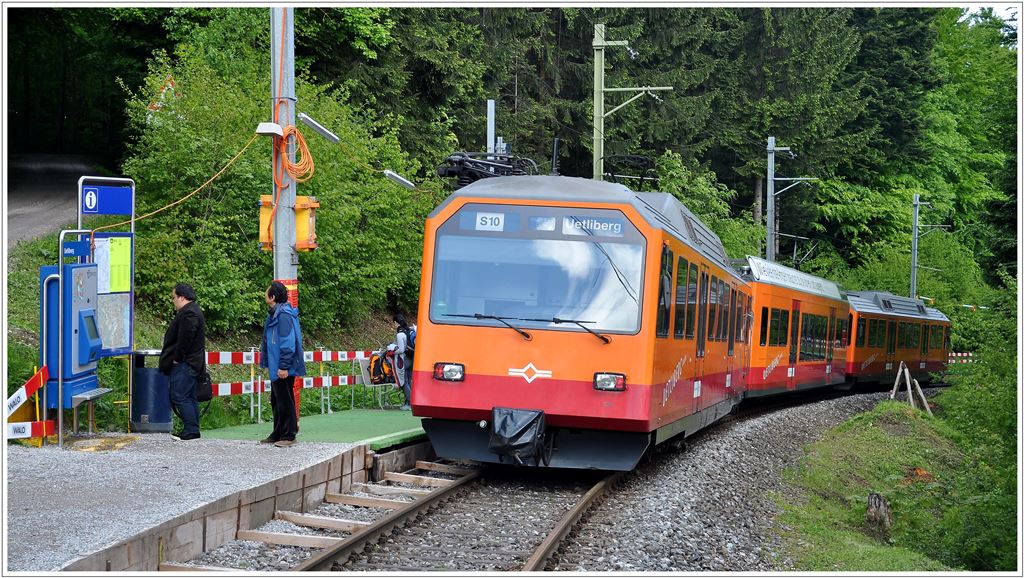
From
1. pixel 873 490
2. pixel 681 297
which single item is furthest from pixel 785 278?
pixel 681 297

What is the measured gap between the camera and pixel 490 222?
1200cm

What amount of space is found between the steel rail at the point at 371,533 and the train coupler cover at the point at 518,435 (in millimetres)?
537

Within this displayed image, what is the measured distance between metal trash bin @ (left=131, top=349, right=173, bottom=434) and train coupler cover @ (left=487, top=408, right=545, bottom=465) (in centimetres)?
385

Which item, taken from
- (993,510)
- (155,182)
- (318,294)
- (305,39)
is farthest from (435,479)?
(305,39)

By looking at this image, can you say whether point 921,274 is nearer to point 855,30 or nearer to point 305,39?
point 855,30

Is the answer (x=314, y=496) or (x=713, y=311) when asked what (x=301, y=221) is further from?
(x=713, y=311)

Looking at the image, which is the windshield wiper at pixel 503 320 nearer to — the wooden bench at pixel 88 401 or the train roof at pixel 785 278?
the wooden bench at pixel 88 401

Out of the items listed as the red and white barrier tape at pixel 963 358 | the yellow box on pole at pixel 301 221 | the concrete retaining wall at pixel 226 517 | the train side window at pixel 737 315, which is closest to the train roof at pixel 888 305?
the red and white barrier tape at pixel 963 358

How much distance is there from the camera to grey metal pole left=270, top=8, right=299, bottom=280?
13383mm

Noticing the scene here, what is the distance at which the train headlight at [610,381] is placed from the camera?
11539mm

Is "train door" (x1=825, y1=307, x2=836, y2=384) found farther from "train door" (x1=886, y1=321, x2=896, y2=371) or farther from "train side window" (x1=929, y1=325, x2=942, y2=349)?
"train side window" (x1=929, y1=325, x2=942, y2=349)

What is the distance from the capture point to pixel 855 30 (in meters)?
52.5

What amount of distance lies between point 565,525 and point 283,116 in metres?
6.09

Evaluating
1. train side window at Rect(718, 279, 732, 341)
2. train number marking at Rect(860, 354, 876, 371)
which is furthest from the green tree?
train number marking at Rect(860, 354, 876, 371)
